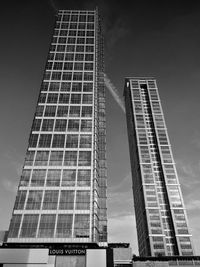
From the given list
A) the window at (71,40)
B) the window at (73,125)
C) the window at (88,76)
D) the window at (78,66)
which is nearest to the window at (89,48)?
the window at (71,40)

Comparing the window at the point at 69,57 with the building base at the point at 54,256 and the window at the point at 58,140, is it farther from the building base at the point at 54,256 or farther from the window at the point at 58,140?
the building base at the point at 54,256

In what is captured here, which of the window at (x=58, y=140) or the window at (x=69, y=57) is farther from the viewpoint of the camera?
the window at (x=69, y=57)

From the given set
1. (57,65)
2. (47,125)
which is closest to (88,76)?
(57,65)

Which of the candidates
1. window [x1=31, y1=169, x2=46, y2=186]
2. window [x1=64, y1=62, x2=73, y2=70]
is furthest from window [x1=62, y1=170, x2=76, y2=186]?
window [x1=64, y1=62, x2=73, y2=70]

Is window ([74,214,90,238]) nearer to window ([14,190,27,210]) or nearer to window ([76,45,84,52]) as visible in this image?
window ([14,190,27,210])

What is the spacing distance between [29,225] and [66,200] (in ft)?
41.7

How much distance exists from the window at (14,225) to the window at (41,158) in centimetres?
1838

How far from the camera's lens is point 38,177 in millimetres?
74438

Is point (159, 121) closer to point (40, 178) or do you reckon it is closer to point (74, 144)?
point (74, 144)

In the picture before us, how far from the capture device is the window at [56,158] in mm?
78000

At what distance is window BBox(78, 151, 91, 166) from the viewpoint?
78438 millimetres

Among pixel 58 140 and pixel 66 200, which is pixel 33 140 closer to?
pixel 58 140

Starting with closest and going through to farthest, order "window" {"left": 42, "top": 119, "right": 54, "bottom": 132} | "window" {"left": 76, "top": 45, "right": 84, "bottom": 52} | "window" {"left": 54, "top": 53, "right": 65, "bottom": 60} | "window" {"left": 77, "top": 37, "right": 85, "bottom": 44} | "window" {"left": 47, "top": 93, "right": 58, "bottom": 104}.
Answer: "window" {"left": 42, "top": 119, "right": 54, "bottom": 132} → "window" {"left": 47, "top": 93, "right": 58, "bottom": 104} → "window" {"left": 54, "top": 53, "right": 65, "bottom": 60} → "window" {"left": 76, "top": 45, "right": 84, "bottom": 52} → "window" {"left": 77, "top": 37, "right": 85, "bottom": 44}

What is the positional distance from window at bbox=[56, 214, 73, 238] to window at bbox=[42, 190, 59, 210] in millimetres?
3965
